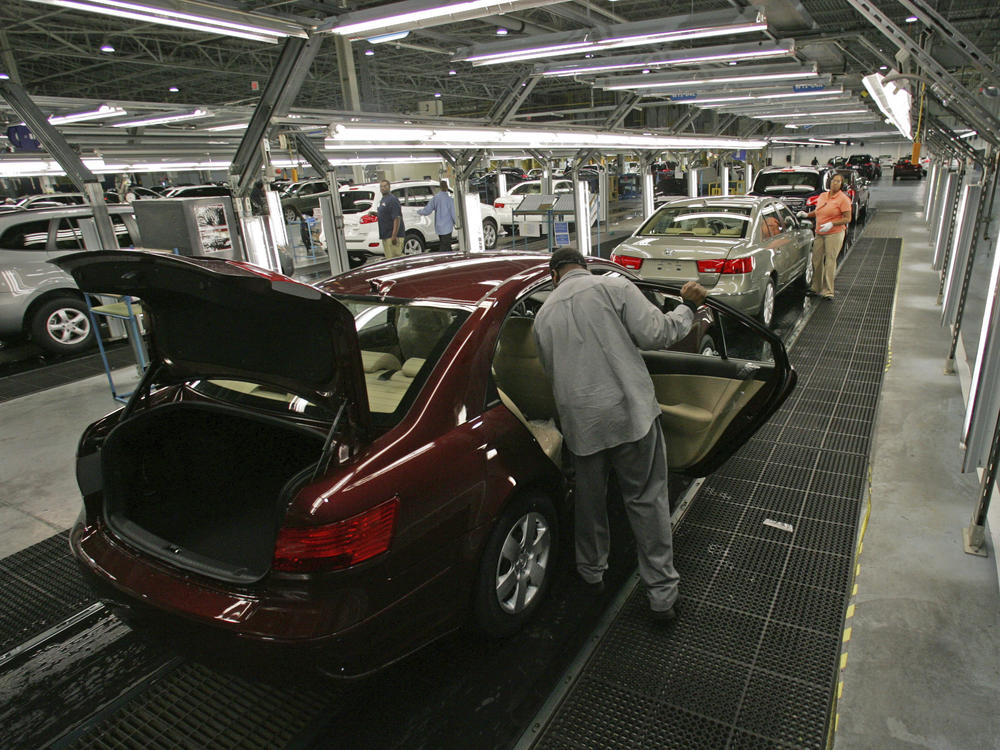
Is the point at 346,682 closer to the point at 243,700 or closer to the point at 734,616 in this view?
the point at 243,700

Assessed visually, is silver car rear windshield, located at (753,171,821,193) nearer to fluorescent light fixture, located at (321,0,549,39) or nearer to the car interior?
fluorescent light fixture, located at (321,0,549,39)

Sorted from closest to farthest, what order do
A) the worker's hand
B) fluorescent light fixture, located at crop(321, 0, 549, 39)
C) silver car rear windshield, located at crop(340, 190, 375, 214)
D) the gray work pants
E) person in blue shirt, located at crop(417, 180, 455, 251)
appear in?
1. the gray work pants
2. the worker's hand
3. fluorescent light fixture, located at crop(321, 0, 549, 39)
4. person in blue shirt, located at crop(417, 180, 455, 251)
5. silver car rear windshield, located at crop(340, 190, 375, 214)

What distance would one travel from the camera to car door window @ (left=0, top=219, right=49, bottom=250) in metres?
7.53

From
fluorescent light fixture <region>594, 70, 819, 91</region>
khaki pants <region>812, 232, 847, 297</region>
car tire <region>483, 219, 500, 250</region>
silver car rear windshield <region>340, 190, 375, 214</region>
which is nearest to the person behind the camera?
fluorescent light fixture <region>594, 70, 819, 91</region>

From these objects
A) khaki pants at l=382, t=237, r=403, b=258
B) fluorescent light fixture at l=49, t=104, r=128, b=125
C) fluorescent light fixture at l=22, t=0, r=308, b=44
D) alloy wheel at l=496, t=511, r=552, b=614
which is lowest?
alloy wheel at l=496, t=511, r=552, b=614

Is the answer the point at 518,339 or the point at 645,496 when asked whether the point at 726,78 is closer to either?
the point at 518,339

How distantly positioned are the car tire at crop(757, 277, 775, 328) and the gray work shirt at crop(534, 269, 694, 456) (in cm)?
494

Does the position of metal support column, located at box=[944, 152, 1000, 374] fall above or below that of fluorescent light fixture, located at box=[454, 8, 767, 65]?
below

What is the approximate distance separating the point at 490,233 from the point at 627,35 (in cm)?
1150

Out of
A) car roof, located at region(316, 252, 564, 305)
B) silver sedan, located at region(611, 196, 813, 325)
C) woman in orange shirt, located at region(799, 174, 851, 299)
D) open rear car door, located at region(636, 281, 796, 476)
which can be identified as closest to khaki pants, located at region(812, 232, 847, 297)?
woman in orange shirt, located at region(799, 174, 851, 299)

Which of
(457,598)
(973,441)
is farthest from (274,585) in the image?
(973,441)

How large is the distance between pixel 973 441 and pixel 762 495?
1.14m

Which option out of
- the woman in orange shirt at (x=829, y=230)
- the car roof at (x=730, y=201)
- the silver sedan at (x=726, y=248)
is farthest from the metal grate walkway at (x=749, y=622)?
the woman in orange shirt at (x=829, y=230)

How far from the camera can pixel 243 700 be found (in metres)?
2.56
